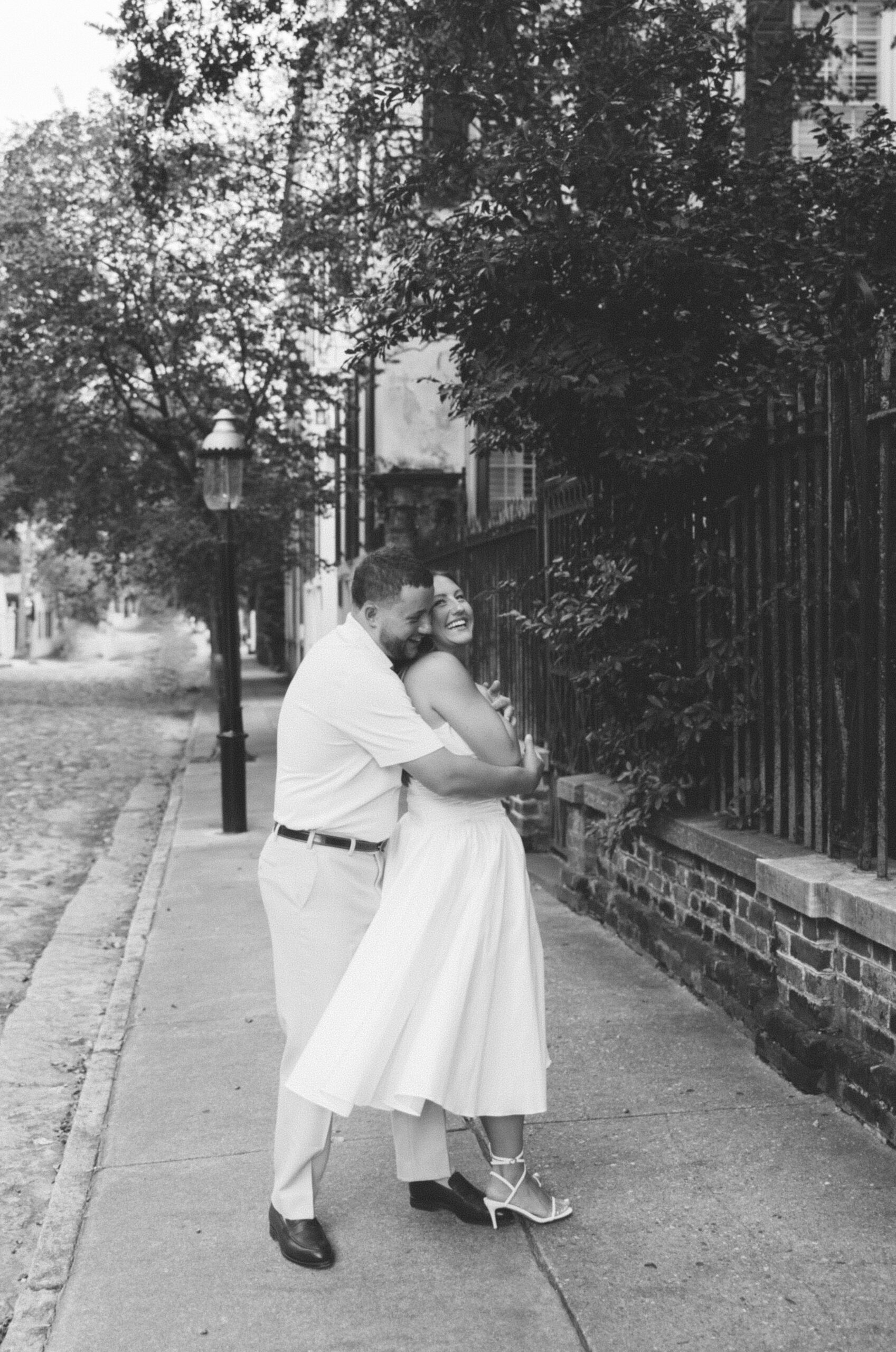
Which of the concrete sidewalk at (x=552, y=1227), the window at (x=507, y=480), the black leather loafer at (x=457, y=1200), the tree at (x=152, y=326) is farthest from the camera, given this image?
the tree at (x=152, y=326)

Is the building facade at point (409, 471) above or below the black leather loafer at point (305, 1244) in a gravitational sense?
above

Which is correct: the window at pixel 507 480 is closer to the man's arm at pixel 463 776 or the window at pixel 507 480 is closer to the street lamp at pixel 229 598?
the street lamp at pixel 229 598

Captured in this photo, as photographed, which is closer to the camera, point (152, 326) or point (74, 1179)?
point (74, 1179)

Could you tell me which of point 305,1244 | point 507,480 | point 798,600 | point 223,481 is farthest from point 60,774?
point 305,1244

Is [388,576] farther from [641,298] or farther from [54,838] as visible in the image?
[54,838]

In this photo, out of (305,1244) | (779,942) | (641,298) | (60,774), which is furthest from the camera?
(60,774)

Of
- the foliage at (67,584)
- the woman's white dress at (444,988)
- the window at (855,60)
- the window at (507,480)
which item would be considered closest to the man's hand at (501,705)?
the woman's white dress at (444,988)

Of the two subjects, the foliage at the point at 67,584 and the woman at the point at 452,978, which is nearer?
the woman at the point at 452,978

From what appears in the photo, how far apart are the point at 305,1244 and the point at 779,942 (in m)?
2.21

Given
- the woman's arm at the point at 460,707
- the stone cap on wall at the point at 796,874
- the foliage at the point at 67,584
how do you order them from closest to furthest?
the woman's arm at the point at 460,707 < the stone cap on wall at the point at 796,874 < the foliage at the point at 67,584

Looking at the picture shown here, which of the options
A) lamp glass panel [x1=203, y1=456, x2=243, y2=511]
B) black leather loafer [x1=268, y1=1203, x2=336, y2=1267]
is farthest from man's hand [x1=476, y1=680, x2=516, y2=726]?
lamp glass panel [x1=203, y1=456, x2=243, y2=511]

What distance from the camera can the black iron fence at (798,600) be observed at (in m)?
4.61

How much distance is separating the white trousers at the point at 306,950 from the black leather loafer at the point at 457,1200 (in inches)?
13.5

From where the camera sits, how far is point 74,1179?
423cm
